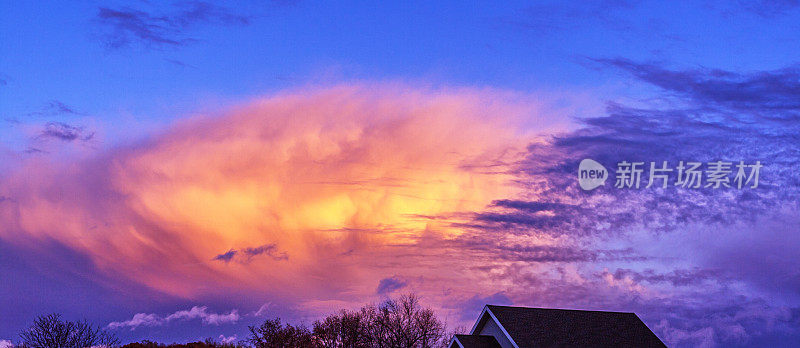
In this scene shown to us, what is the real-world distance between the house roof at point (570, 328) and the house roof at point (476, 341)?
1282 millimetres

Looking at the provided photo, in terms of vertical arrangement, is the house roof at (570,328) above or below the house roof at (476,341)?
above

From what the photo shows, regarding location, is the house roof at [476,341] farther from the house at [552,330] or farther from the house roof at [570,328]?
the house roof at [570,328]

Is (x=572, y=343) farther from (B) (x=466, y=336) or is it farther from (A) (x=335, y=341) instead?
(A) (x=335, y=341)

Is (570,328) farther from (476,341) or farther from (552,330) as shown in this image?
(476,341)

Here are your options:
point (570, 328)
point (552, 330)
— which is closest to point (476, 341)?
point (552, 330)

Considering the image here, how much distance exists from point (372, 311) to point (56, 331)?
25.3 metres

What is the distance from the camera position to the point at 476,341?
44688 millimetres

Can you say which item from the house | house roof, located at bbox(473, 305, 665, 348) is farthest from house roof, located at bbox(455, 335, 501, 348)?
house roof, located at bbox(473, 305, 665, 348)

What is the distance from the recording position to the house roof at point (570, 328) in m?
44.6

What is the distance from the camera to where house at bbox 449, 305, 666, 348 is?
44312mm

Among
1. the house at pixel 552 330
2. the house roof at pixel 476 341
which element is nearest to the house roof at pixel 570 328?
the house at pixel 552 330

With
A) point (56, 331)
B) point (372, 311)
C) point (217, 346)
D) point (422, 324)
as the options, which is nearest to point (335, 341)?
point (372, 311)

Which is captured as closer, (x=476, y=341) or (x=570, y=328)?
(x=476, y=341)

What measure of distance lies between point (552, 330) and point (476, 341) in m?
4.75
